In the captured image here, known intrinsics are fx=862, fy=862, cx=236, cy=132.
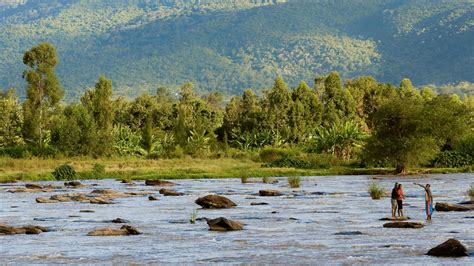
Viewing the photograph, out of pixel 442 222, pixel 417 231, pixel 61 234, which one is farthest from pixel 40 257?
pixel 442 222

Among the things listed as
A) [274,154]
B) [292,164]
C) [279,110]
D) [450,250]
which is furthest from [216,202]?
[279,110]

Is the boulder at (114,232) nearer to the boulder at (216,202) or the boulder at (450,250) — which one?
the boulder at (216,202)

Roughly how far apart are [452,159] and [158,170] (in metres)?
32.3

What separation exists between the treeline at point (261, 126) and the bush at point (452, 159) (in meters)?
0.11

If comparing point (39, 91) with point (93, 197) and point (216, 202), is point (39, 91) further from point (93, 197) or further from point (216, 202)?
point (216, 202)

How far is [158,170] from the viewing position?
85.3m

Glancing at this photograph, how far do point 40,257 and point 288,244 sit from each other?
8.63 meters

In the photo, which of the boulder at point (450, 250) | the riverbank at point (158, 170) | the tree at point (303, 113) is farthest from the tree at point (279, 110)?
the boulder at point (450, 250)

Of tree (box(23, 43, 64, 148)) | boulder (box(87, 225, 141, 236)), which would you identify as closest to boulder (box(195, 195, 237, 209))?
boulder (box(87, 225, 141, 236))

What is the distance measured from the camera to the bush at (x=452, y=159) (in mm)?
93000

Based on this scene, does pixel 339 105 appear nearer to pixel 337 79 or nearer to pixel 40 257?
pixel 337 79

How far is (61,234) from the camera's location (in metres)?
34.7

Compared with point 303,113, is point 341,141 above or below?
below

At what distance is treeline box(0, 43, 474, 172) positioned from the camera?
86562mm
